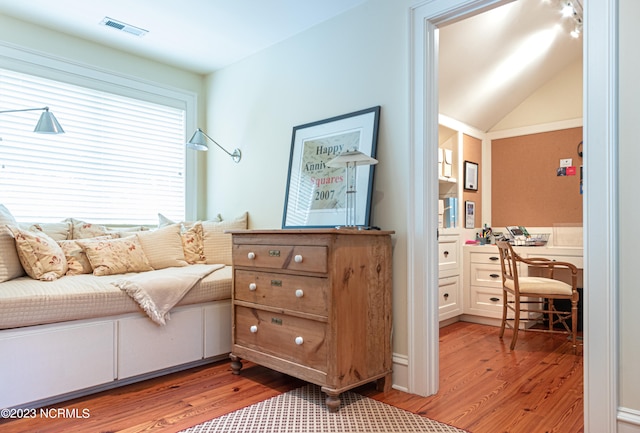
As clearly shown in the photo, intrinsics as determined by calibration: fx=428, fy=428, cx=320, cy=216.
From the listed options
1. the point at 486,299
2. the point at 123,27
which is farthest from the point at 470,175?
the point at 123,27

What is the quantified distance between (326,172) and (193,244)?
1250 mm

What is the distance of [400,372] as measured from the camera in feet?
7.83

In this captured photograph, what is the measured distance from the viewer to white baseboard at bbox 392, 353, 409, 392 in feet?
7.73

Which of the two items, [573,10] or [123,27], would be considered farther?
[573,10]

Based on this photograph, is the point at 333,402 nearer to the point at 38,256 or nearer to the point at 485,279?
the point at 38,256

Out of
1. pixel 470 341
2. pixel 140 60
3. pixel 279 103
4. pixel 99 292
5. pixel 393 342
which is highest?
pixel 140 60

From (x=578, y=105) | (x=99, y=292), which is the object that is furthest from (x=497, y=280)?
(x=99, y=292)

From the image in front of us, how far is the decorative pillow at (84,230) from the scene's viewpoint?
300cm

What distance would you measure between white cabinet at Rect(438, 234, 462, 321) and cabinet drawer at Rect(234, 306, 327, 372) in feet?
6.24

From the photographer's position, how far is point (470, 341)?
346 cm

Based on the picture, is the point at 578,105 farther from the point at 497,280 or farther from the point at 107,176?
the point at 107,176

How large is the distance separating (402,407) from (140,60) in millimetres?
3292

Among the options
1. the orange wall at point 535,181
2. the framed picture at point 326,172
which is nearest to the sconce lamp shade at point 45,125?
the framed picture at point 326,172

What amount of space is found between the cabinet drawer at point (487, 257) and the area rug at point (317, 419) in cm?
234
